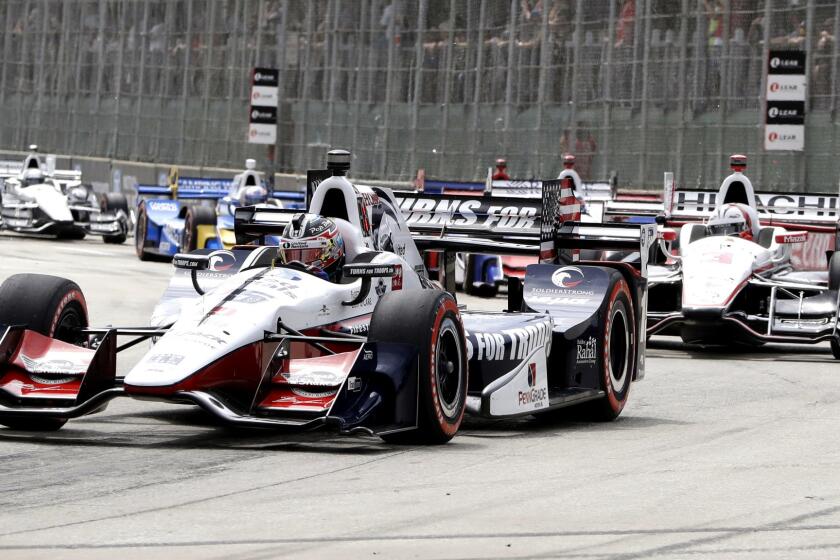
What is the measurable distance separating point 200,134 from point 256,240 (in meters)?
28.2

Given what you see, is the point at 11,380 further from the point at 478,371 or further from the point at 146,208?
the point at 146,208

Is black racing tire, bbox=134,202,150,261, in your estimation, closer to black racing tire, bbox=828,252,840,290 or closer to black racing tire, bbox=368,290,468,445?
black racing tire, bbox=828,252,840,290

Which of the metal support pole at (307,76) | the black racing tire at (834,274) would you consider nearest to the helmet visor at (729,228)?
the black racing tire at (834,274)

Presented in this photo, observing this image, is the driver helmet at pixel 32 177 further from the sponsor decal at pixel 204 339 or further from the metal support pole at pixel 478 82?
the sponsor decal at pixel 204 339

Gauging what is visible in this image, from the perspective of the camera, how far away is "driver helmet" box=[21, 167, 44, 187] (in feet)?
104

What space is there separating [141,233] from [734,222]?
13471 mm

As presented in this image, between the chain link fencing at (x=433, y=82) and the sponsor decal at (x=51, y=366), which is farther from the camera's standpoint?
the chain link fencing at (x=433, y=82)

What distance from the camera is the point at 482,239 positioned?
38.4ft

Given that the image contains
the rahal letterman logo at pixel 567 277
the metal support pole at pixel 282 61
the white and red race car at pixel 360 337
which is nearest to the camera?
the white and red race car at pixel 360 337

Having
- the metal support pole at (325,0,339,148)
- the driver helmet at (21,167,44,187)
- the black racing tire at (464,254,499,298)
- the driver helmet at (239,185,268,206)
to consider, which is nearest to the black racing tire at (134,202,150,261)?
the driver helmet at (239,185,268,206)

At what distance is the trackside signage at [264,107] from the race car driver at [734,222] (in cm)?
1636

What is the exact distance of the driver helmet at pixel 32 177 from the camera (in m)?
31.5

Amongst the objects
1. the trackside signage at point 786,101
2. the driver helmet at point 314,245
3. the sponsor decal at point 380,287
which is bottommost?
the sponsor decal at point 380,287

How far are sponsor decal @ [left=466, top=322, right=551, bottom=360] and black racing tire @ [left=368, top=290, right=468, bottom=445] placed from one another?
24.5 inches
